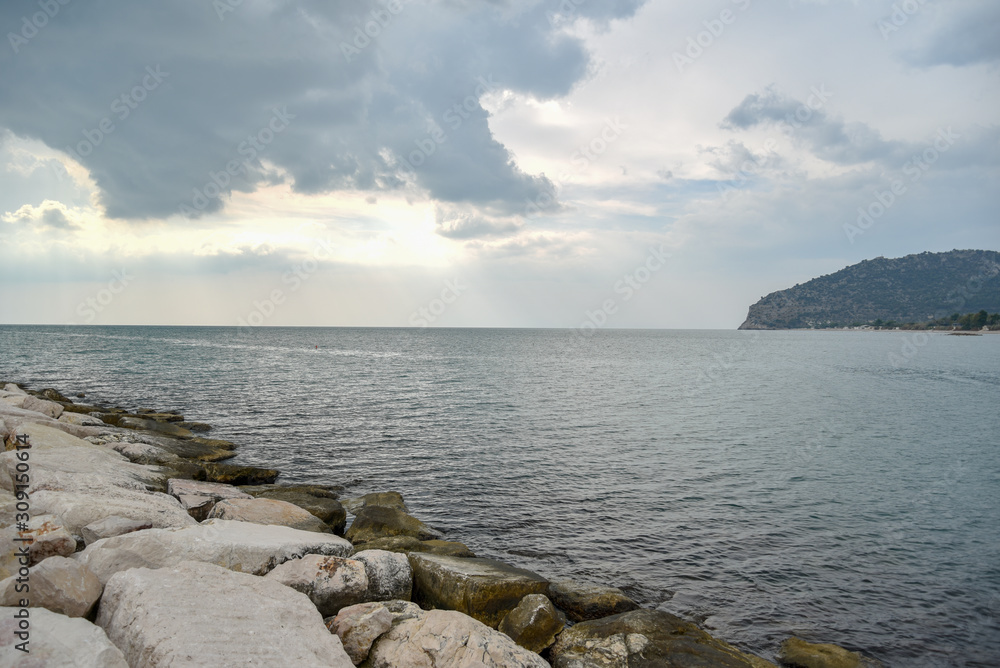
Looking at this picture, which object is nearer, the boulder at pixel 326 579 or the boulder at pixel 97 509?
the boulder at pixel 326 579

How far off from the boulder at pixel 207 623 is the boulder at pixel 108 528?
2887 mm

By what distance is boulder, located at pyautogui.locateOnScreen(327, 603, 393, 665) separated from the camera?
340 inches

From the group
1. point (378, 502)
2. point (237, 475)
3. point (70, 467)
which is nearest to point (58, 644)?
point (70, 467)

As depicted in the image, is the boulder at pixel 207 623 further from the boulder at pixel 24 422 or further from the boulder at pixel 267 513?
the boulder at pixel 24 422

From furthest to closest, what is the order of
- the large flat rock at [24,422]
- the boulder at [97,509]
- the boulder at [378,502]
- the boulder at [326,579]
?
the boulder at [378,502], the large flat rock at [24,422], the boulder at [97,509], the boulder at [326,579]

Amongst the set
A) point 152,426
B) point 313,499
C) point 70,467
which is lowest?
point 313,499

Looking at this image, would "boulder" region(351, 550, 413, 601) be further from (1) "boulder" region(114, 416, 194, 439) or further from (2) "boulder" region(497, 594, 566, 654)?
(1) "boulder" region(114, 416, 194, 439)

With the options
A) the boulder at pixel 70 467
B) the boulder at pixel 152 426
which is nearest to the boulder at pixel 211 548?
the boulder at pixel 70 467

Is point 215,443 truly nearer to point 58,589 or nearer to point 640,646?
point 58,589

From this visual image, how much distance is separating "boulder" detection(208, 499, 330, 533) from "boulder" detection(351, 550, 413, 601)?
3945mm

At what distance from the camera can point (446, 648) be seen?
8547mm

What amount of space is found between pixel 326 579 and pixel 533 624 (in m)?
4.09

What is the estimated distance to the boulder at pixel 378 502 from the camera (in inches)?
735

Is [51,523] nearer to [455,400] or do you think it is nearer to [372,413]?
[372,413]
